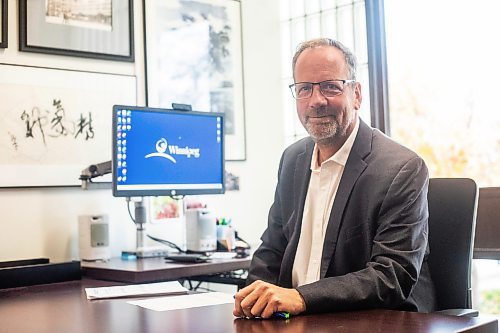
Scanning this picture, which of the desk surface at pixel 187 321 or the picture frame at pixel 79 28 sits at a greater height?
the picture frame at pixel 79 28

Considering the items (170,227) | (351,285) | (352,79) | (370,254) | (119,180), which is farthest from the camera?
(170,227)

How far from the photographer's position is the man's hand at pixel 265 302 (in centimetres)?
155

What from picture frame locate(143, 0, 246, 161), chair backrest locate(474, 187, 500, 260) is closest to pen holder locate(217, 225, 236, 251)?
picture frame locate(143, 0, 246, 161)

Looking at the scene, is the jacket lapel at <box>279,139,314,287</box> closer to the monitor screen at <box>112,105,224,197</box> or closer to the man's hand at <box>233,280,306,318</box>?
the man's hand at <box>233,280,306,318</box>

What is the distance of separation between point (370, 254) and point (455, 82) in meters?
1.80

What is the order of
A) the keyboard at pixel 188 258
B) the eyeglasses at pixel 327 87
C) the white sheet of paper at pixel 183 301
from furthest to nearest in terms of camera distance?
1. the keyboard at pixel 188 258
2. the eyeglasses at pixel 327 87
3. the white sheet of paper at pixel 183 301

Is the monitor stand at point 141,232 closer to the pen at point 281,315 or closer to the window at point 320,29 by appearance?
the window at point 320,29

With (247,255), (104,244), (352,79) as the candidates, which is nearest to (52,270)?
(104,244)

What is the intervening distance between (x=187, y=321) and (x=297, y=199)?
2.27 ft

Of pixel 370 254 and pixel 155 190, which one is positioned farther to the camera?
pixel 155 190

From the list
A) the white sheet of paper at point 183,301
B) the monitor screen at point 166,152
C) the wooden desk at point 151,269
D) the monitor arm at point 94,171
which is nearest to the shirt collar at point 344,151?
the white sheet of paper at point 183,301

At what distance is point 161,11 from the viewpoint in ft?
11.1

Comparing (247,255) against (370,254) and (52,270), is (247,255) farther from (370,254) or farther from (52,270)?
(370,254)

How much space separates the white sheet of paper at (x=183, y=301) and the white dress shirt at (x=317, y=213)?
269 millimetres
